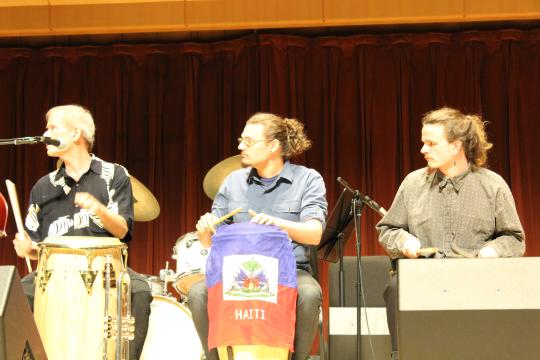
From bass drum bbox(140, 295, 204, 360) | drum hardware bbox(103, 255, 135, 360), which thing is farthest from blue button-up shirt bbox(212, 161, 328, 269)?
bass drum bbox(140, 295, 204, 360)

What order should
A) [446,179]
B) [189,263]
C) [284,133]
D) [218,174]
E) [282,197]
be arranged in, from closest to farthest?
[446,179] → [282,197] → [284,133] → [189,263] → [218,174]

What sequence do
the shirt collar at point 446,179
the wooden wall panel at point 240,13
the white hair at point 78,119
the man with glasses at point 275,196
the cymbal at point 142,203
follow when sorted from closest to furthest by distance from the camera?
1. the man with glasses at point 275,196
2. the shirt collar at point 446,179
3. the white hair at point 78,119
4. the cymbal at point 142,203
5. the wooden wall panel at point 240,13

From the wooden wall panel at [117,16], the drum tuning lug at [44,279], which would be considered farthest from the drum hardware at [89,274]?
the wooden wall panel at [117,16]

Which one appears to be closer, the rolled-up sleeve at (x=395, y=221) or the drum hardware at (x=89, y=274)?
the drum hardware at (x=89, y=274)

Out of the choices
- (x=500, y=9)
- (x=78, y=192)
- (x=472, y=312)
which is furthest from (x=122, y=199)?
(x=500, y=9)

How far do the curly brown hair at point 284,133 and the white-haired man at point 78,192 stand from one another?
30.0 inches

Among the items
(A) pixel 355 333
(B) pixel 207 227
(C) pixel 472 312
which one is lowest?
(A) pixel 355 333

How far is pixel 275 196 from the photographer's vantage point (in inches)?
148

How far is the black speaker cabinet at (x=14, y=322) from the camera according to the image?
222cm

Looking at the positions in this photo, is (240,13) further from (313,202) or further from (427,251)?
(427,251)

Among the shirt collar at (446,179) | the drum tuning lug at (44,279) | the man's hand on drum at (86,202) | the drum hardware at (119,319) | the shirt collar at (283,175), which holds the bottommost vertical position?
the drum hardware at (119,319)

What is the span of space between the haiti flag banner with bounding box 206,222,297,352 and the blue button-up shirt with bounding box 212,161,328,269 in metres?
0.44

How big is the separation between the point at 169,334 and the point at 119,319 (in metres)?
1.16

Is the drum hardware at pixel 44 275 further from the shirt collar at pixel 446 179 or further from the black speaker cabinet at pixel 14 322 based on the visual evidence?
the shirt collar at pixel 446 179
